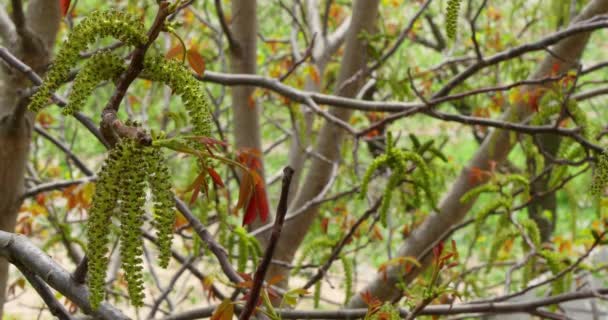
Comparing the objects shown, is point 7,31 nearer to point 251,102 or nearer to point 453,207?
point 251,102

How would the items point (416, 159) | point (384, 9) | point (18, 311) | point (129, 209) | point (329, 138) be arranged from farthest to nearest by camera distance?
point (18, 311)
point (384, 9)
point (329, 138)
point (416, 159)
point (129, 209)

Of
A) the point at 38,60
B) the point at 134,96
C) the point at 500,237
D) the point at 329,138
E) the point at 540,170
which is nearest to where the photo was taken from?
the point at 38,60

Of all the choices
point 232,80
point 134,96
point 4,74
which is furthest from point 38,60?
point 134,96

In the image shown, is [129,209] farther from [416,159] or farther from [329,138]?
[329,138]

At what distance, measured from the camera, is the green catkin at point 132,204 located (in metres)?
0.79

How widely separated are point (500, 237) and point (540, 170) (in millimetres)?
436

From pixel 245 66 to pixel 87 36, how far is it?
2.09 metres

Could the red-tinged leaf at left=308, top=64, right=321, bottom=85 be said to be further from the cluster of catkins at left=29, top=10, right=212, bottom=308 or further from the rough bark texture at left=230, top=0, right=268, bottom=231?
the cluster of catkins at left=29, top=10, right=212, bottom=308

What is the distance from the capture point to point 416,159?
5.67ft

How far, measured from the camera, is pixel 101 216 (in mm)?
807

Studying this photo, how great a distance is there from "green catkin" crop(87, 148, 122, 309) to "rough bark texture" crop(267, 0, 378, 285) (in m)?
2.22

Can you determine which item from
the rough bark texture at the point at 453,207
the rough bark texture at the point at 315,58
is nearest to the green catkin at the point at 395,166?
the rough bark texture at the point at 453,207

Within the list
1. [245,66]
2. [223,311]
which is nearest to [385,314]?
[223,311]

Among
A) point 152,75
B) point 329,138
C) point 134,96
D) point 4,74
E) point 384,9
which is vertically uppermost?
point 384,9
